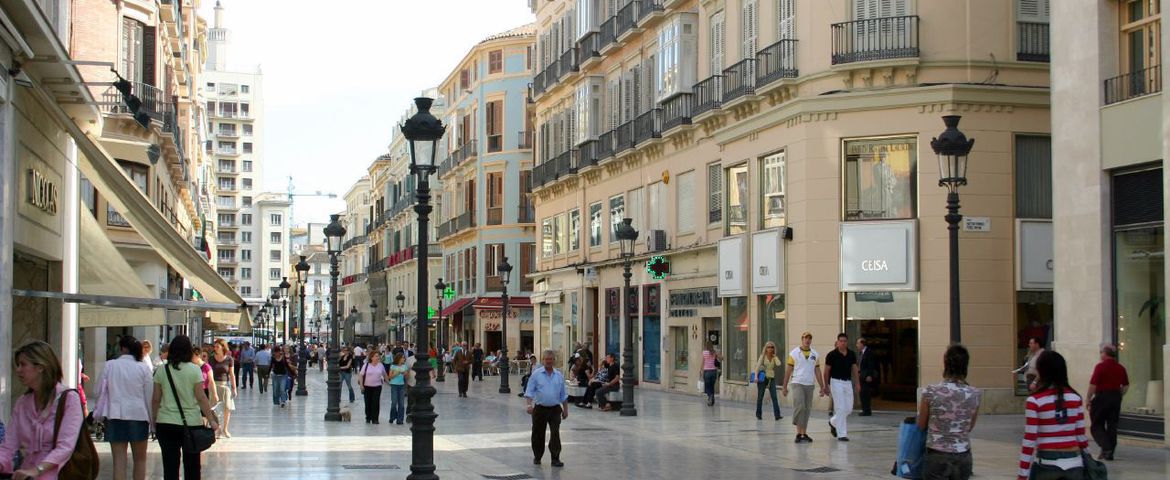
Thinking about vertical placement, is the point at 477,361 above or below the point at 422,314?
below

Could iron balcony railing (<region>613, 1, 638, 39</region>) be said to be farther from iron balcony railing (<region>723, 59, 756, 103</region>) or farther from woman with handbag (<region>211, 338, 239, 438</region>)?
woman with handbag (<region>211, 338, 239, 438</region>)

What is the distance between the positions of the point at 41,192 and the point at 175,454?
16.7ft

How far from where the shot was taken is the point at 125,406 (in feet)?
39.3

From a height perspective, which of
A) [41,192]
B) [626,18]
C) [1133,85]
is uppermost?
[626,18]

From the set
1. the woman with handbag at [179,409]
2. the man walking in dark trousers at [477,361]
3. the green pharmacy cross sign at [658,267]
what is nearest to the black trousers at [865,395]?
the green pharmacy cross sign at [658,267]

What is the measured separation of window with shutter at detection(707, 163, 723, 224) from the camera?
3381 centimetres

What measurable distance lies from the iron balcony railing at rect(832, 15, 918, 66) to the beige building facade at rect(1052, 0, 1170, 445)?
19.2ft

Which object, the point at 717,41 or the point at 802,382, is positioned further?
the point at 717,41

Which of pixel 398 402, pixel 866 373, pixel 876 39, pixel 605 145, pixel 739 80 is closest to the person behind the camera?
pixel 398 402

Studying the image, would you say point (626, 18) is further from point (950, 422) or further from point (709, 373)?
point (950, 422)

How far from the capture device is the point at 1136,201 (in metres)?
19.5

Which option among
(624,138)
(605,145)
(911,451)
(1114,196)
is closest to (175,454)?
(911,451)

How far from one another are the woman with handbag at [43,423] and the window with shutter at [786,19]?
22836 millimetres

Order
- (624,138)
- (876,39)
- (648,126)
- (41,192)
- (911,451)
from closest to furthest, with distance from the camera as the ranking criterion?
(911,451), (41,192), (876,39), (648,126), (624,138)
